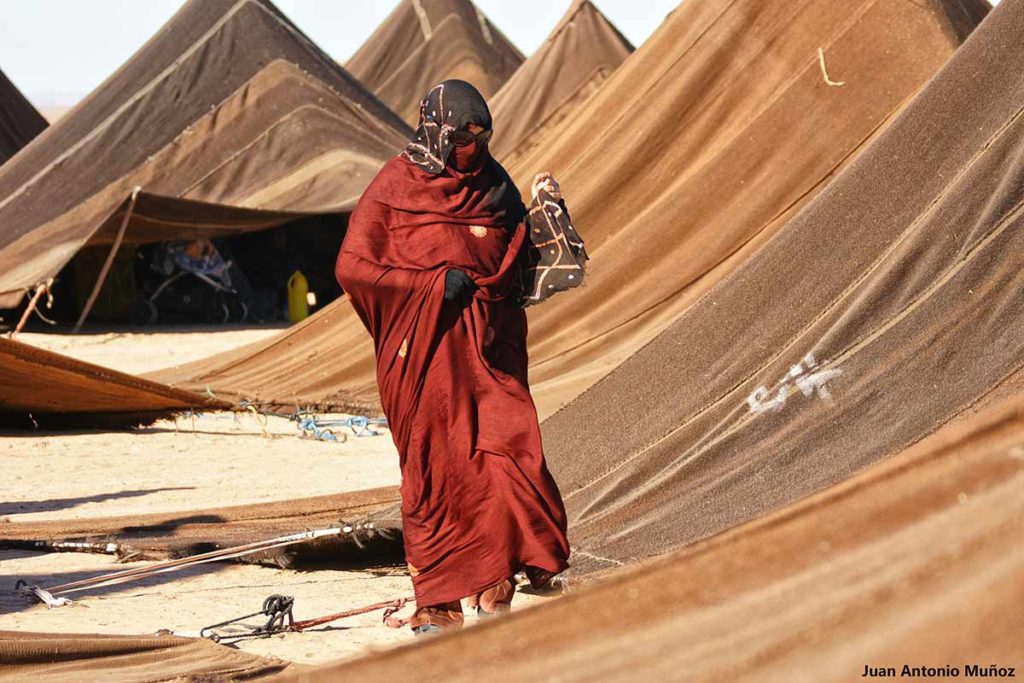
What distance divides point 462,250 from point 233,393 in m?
5.34

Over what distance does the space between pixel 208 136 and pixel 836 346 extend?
1200cm

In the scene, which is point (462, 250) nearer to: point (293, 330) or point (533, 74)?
point (293, 330)

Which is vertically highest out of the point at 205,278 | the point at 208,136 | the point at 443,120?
the point at 208,136

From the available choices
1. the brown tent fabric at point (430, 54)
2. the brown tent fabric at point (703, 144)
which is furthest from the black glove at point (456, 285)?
the brown tent fabric at point (430, 54)

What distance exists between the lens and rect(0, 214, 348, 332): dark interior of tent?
14.2m

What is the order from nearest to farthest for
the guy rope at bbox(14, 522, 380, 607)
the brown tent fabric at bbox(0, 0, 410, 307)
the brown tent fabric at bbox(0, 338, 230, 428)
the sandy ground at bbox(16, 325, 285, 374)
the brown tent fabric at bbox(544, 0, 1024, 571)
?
1. the brown tent fabric at bbox(544, 0, 1024, 571)
2. the guy rope at bbox(14, 522, 380, 607)
3. the brown tent fabric at bbox(0, 338, 230, 428)
4. the sandy ground at bbox(16, 325, 285, 374)
5. the brown tent fabric at bbox(0, 0, 410, 307)

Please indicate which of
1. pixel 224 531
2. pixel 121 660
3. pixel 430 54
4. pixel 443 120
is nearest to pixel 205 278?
pixel 224 531

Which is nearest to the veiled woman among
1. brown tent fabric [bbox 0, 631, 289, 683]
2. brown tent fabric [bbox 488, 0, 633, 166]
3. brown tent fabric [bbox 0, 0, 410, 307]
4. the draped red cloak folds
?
the draped red cloak folds

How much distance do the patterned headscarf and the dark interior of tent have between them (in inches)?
370

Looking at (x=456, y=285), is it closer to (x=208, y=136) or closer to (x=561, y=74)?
(x=208, y=136)

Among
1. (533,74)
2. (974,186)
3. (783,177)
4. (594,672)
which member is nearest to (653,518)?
(974,186)

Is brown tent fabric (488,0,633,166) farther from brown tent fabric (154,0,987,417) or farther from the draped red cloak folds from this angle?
the draped red cloak folds

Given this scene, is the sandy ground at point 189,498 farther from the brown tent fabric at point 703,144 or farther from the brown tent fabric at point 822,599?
the brown tent fabric at point 703,144

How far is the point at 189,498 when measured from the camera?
6766mm
